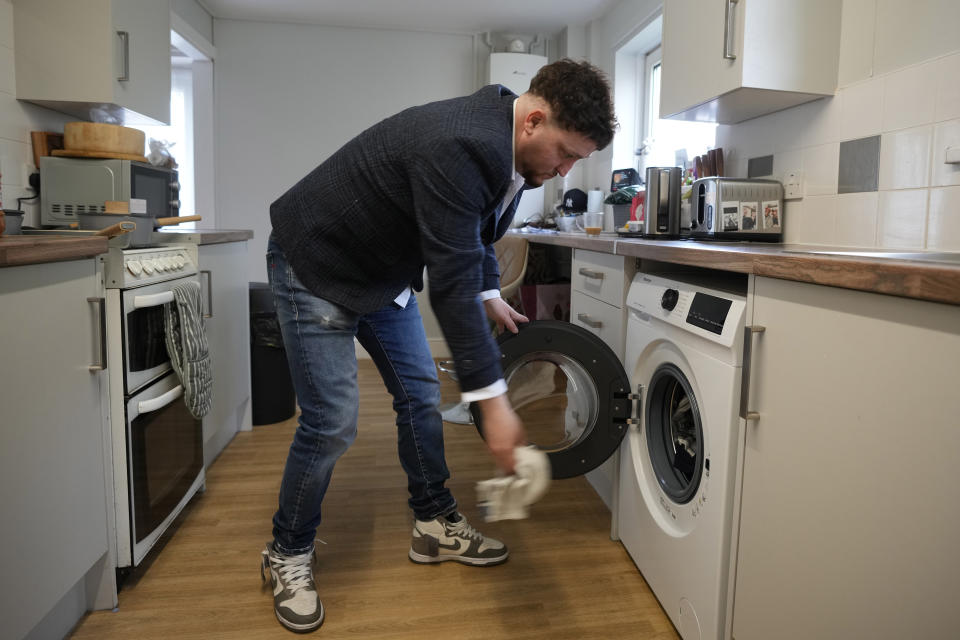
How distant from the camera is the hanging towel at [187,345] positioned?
168 centimetres

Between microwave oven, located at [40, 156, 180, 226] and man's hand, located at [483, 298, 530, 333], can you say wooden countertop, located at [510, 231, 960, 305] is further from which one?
microwave oven, located at [40, 156, 180, 226]

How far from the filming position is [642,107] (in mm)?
3854

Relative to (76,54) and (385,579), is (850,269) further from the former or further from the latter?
(76,54)

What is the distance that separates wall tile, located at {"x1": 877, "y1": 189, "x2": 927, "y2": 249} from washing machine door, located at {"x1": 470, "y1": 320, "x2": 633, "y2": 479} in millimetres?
782

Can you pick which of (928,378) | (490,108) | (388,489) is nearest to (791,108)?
(490,108)

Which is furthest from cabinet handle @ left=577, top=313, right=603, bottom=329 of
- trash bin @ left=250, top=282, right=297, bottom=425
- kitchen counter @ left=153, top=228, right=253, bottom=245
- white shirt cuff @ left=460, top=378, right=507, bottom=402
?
trash bin @ left=250, top=282, right=297, bottom=425

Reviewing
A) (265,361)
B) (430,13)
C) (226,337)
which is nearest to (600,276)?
(226,337)

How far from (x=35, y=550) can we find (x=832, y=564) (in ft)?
4.41

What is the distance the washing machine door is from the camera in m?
1.57

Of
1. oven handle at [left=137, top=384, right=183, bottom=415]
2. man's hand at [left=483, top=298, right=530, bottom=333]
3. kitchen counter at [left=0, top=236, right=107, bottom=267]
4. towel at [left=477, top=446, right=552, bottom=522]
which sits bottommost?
oven handle at [left=137, top=384, right=183, bottom=415]

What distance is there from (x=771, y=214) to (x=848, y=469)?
4.50 feet

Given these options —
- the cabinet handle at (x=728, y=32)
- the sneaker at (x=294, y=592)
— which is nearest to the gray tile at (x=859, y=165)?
the cabinet handle at (x=728, y=32)

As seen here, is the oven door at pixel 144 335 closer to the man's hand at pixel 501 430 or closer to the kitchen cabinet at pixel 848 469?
the man's hand at pixel 501 430

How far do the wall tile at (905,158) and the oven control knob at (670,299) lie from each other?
2.30 feet
